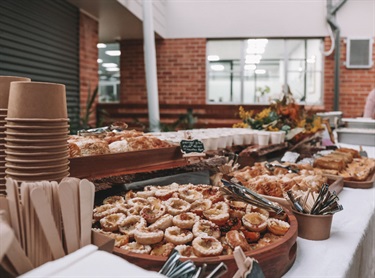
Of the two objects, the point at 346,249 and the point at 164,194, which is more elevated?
the point at 164,194

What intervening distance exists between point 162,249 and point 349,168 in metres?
1.87

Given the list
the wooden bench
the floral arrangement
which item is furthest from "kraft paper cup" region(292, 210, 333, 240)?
the wooden bench

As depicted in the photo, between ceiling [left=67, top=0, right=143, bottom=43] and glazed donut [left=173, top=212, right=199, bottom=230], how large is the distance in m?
4.75

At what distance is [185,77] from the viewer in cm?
821

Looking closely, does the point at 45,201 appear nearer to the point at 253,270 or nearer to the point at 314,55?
the point at 253,270

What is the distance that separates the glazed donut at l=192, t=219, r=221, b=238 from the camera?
45.0 inches

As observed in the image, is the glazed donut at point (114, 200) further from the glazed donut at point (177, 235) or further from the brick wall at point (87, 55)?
the brick wall at point (87, 55)

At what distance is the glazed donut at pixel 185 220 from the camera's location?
120cm

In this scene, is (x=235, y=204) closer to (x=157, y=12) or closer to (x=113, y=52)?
(x=157, y=12)

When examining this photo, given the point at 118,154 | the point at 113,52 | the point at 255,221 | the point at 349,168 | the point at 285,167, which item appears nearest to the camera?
the point at 255,221

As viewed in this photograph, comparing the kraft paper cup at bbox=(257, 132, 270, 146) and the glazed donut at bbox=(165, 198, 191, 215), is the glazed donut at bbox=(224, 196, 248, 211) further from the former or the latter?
the kraft paper cup at bbox=(257, 132, 270, 146)

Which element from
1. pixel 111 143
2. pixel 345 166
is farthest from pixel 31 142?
pixel 345 166

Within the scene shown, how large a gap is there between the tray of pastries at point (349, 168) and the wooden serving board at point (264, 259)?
1225 mm

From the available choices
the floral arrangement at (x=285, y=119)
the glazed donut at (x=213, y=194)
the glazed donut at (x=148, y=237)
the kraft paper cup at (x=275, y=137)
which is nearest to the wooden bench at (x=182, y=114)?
the floral arrangement at (x=285, y=119)
